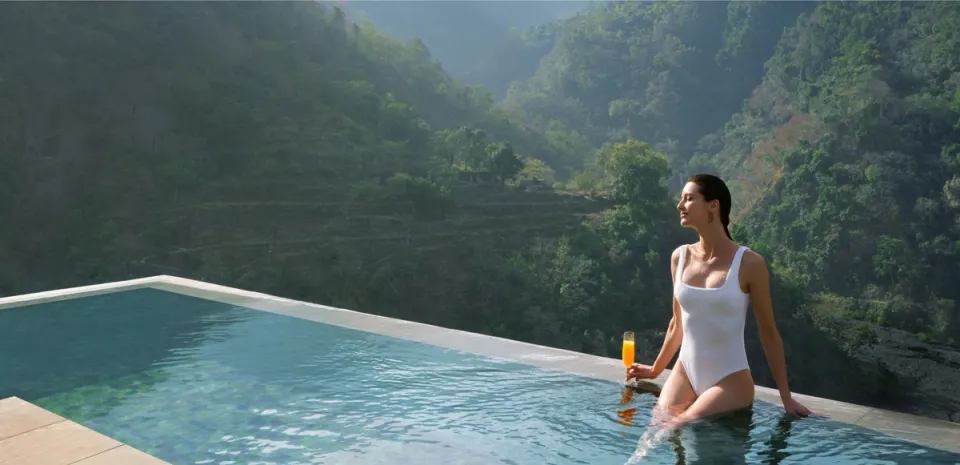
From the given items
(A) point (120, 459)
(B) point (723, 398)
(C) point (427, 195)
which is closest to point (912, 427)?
(B) point (723, 398)

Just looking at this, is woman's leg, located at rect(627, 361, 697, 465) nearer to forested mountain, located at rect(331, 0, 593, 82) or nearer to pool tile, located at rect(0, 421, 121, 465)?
pool tile, located at rect(0, 421, 121, 465)

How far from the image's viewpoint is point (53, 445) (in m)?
2.18

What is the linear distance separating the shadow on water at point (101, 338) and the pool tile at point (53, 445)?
922 millimetres

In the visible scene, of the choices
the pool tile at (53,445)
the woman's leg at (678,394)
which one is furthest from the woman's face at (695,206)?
the pool tile at (53,445)

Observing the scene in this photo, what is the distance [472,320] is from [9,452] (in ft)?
76.6

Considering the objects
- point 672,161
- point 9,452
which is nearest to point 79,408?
point 9,452

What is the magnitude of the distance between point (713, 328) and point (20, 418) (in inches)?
86.0

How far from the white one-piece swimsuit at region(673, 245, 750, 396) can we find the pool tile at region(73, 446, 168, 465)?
1.53 m

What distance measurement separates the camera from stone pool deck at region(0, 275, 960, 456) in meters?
2.45

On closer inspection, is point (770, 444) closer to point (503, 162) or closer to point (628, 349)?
point (628, 349)

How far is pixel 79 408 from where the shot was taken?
118 inches

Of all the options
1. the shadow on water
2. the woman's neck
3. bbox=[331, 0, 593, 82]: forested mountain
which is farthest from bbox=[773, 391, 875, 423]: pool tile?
bbox=[331, 0, 593, 82]: forested mountain

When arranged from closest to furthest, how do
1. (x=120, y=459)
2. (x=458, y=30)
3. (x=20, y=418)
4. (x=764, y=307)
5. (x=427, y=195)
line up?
(x=120, y=459) → (x=764, y=307) → (x=20, y=418) → (x=427, y=195) → (x=458, y=30)

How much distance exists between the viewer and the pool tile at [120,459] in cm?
203
